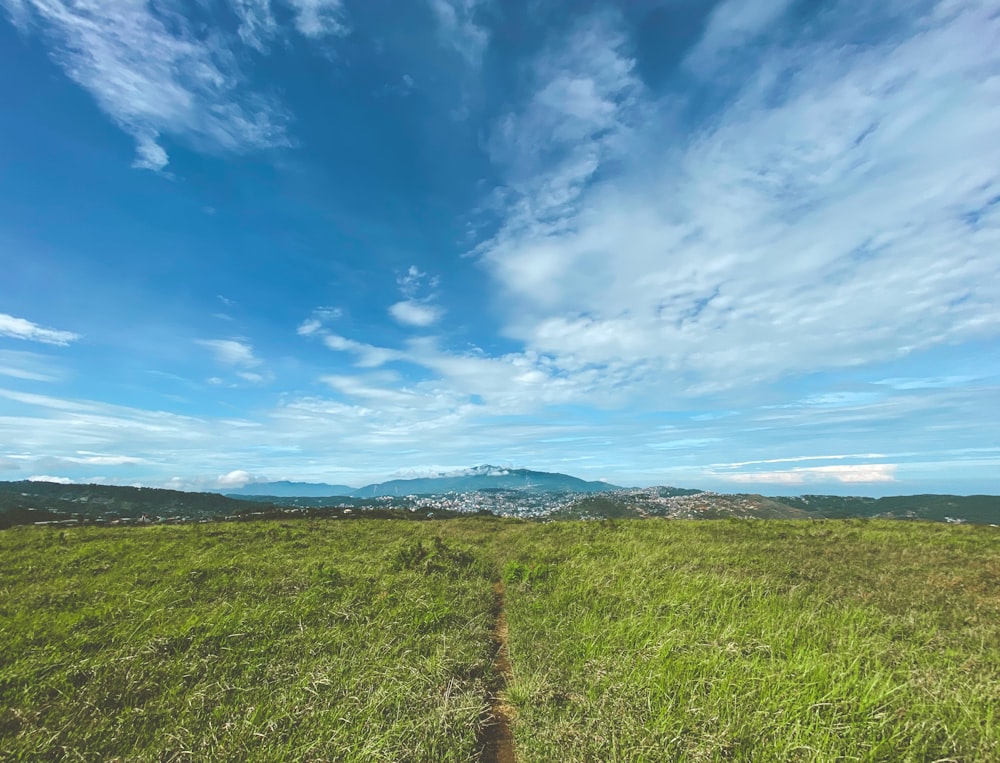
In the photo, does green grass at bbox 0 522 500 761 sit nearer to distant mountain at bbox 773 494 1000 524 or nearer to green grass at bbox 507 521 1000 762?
green grass at bbox 507 521 1000 762

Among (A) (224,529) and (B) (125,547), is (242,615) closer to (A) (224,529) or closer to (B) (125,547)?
(B) (125,547)

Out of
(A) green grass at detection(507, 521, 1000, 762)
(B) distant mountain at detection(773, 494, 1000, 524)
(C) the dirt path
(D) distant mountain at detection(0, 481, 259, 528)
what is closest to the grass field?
(A) green grass at detection(507, 521, 1000, 762)

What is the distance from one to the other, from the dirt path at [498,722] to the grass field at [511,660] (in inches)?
6.8

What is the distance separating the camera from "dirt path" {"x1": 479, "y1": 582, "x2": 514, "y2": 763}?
6.24 meters

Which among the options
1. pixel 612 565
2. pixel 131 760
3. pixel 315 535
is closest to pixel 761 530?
pixel 612 565

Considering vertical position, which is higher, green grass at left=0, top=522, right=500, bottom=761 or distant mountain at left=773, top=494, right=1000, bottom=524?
green grass at left=0, top=522, right=500, bottom=761

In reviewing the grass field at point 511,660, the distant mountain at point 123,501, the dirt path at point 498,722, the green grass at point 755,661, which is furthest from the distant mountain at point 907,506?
the distant mountain at point 123,501

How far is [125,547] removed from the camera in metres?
20.5

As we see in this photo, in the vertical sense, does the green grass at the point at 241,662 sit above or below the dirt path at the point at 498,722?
above

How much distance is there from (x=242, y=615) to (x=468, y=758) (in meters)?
7.23

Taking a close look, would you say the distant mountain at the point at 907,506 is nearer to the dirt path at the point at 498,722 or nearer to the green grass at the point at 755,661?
the green grass at the point at 755,661

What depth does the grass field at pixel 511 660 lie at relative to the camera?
19.2 feet

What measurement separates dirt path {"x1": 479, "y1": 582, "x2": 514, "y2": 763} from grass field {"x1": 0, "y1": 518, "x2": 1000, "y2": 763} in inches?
6.8

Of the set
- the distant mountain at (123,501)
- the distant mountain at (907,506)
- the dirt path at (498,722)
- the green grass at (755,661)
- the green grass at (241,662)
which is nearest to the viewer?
the green grass at (755,661)
